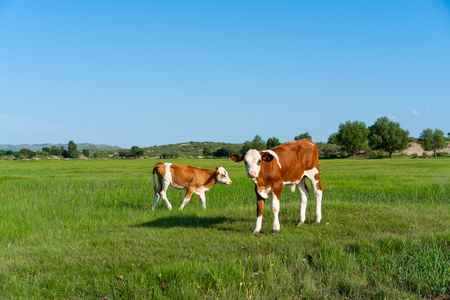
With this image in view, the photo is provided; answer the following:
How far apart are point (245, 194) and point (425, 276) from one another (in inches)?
479

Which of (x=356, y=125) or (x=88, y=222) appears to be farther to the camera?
(x=356, y=125)

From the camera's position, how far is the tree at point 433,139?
102 metres

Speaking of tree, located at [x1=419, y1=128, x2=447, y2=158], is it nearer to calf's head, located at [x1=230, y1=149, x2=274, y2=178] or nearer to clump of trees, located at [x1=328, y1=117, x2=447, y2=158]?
clump of trees, located at [x1=328, y1=117, x2=447, y2=158]

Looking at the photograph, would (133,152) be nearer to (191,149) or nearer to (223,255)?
(191,149)

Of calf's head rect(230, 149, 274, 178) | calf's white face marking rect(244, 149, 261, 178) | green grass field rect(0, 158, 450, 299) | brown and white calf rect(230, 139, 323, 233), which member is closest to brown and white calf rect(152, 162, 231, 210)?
green grass field rect(0, 158, 450, 299)

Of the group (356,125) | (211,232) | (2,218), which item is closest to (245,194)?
(211,232)

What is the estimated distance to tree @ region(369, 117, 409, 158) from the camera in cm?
10288

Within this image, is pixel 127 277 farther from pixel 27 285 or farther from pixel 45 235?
pixel 45 235

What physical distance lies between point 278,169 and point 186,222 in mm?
4383

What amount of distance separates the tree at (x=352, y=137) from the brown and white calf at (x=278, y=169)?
330 feet

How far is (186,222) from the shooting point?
11195 millimetres

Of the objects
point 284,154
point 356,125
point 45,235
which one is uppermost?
point 356,125

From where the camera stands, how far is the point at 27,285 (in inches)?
231

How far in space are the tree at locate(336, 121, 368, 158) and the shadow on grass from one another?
10051cm
